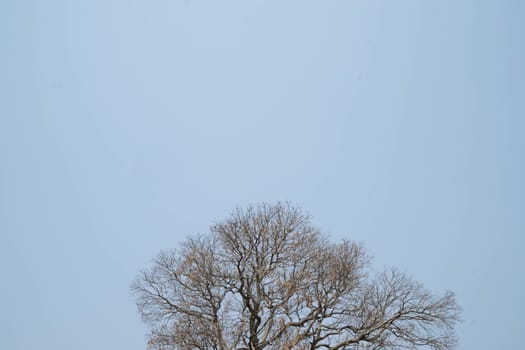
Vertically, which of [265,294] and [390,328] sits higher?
[265,294]

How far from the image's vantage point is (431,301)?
27.4 meters

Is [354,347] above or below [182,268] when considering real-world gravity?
below

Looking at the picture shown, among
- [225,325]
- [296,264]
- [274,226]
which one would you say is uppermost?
[274,226]

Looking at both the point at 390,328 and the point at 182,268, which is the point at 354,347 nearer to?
the point at 390,328

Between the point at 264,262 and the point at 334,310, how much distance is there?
130 inches

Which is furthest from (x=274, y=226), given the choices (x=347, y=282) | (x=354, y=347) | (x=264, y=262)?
(x=354, y=347)

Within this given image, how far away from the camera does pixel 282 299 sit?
1046 inches

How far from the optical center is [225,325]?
85.9ft

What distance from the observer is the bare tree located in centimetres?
2636

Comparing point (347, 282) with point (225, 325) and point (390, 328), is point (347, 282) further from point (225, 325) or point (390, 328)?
point (225, 325)

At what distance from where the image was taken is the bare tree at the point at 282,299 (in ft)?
86.5

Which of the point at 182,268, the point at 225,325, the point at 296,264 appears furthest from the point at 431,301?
the point at 182,268

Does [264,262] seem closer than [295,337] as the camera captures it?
No

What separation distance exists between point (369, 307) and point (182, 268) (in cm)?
750
